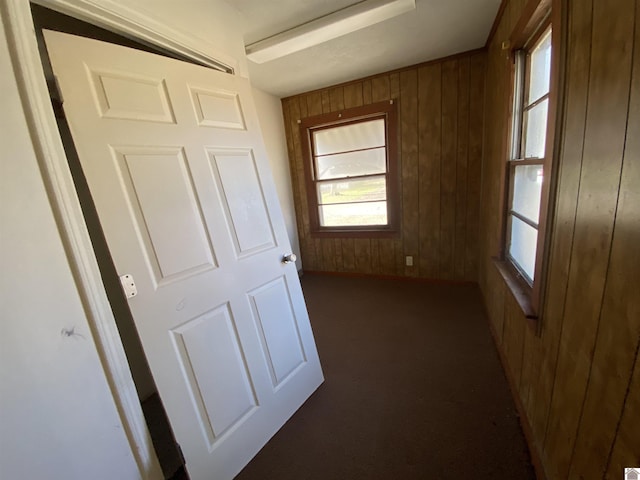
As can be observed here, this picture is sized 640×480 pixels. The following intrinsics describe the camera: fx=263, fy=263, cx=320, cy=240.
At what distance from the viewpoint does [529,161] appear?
56.8 inches

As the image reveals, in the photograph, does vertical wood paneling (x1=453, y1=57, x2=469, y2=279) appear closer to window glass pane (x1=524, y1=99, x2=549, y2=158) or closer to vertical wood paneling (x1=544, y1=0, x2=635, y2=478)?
window glass pane (x1=524, y1=99, x2=549, y2=158)

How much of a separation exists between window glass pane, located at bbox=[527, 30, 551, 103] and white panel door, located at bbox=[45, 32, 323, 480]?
1.54 metres

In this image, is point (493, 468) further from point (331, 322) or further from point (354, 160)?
point (354, 160)

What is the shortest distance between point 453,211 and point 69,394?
3184mm

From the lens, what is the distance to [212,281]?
122 centimetres

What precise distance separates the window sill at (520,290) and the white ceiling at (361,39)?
181 centimetres

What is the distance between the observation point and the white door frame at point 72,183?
75 cm

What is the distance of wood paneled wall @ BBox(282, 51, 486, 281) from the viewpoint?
266 cm

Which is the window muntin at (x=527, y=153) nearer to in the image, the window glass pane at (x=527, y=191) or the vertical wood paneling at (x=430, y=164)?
the window glass pane at (x=527, y=191)

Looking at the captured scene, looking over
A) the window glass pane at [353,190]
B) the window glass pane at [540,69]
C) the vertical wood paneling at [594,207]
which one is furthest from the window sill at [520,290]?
the window glass pane at [353,190]

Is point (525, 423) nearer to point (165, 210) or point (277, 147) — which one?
point (165, 210)

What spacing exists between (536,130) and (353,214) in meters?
2.14

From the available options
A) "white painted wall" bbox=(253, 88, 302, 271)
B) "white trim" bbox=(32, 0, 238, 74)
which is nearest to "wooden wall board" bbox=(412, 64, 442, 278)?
"white painted wall" bbox=(253, 88, 302, 271)

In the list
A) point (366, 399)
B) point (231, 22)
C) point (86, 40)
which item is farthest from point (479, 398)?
point (231, 22)
